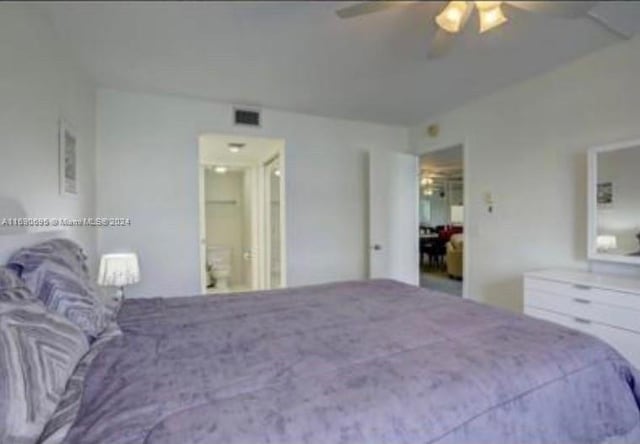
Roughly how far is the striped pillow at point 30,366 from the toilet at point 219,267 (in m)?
4.77

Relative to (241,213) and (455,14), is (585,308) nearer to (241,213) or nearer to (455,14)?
(455,14)

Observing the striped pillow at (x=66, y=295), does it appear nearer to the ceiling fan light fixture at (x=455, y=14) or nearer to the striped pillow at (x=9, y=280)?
the striped pillow at (x=9, y=280)

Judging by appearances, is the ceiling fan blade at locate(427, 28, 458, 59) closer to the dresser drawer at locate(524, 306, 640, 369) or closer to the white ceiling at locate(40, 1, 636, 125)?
the white ceiling at locate(40, 1, 636, 125)

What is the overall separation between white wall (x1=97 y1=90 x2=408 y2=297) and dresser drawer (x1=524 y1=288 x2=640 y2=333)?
5.84 ft

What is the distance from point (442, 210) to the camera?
11.0 metres

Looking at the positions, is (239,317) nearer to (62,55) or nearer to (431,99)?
(62,55)

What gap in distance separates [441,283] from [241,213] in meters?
3.57

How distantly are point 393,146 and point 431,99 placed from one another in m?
0.95

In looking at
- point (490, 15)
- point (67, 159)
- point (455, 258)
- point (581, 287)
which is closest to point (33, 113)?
Result: point (67, 159)

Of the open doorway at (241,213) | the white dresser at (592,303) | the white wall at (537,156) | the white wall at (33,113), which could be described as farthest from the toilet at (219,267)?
the white dresser at (592,303)

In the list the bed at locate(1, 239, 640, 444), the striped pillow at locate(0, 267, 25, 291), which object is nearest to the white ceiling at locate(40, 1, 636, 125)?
the striped pillow at locate(0, 267, 25, 291)

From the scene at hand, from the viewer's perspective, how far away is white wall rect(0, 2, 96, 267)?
1.35 m

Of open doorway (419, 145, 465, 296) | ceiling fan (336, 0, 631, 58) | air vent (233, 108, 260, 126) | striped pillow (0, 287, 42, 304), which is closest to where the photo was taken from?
ceiling fan (336, 0, 631, 58)

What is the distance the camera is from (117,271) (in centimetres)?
251
